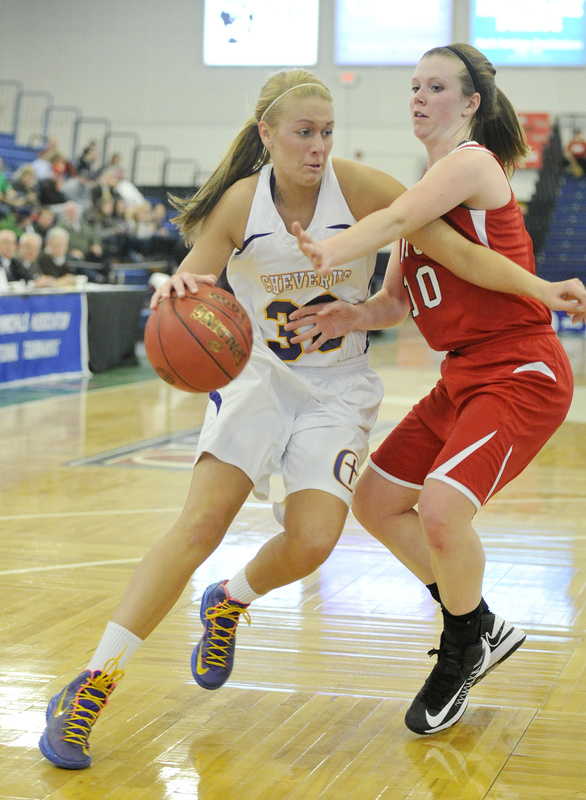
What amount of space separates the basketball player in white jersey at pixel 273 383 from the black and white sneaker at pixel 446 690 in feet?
1.37

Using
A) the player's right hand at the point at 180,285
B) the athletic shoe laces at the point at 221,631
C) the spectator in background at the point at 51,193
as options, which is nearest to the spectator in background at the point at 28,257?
the spectator in background at the point at 51,193

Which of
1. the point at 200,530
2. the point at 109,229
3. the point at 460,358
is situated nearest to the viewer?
the point at 200,530

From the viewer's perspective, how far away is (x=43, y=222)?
1255 centimetres

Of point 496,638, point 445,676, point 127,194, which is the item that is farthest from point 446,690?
point 127,194

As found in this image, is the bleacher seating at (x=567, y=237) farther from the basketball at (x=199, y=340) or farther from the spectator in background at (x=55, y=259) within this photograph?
the basketball at (x=199, y=340)

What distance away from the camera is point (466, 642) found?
265 cm

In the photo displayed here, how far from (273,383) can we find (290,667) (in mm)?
875

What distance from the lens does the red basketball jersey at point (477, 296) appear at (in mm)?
2627

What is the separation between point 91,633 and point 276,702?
2.58 feet

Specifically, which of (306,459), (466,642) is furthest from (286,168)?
(466,642)

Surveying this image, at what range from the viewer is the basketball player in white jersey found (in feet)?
8.41

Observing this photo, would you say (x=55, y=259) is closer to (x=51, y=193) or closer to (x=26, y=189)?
(x=26, y=189)

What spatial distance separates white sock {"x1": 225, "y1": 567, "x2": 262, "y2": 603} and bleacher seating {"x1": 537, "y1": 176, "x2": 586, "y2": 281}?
16.6m

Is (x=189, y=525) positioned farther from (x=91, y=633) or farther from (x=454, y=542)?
(x=91, y=633)
